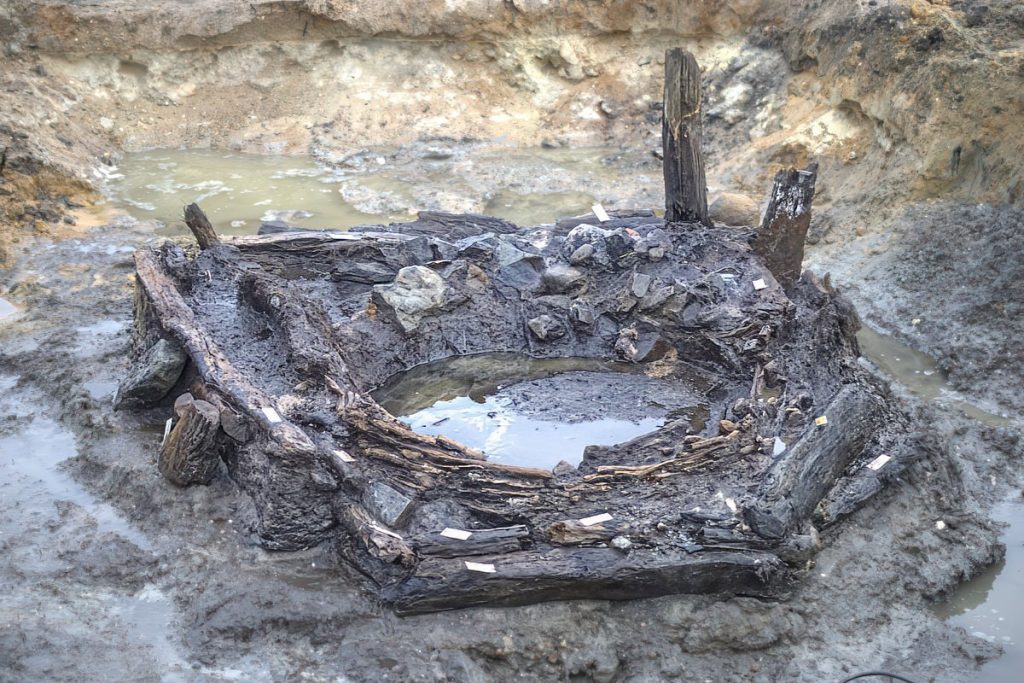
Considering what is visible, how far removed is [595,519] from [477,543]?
2.22 feet

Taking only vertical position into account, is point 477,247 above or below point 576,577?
above

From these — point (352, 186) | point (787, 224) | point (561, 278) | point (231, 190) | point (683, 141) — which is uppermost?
point (683, 141)

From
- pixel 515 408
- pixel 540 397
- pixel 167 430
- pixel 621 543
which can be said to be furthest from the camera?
pixel 540 397

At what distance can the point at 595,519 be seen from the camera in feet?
17.3

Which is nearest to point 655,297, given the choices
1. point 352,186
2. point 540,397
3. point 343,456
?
point 540,397

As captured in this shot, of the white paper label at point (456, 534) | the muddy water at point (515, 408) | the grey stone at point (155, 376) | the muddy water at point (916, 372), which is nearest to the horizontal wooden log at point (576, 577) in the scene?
the white paper label at point (456, 534)

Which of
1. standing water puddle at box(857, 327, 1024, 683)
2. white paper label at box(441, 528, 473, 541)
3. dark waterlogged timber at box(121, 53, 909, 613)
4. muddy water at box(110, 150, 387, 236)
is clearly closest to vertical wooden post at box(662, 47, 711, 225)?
dark waterlogged timber at box(121, 53, 909, 613)

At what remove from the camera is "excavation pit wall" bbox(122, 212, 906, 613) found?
5.15m

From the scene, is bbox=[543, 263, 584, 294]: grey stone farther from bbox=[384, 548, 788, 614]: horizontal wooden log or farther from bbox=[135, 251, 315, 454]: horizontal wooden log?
bbox=[384, 548, 788, 614]: horizontal wooden log

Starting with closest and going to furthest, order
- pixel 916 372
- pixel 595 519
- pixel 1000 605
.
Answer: pixel 595 519
pixel 1000 605
pixel 916 372

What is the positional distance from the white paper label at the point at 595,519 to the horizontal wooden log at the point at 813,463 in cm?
77

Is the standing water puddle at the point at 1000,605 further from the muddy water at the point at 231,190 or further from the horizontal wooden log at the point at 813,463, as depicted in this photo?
the muddy water at the point at 231,190

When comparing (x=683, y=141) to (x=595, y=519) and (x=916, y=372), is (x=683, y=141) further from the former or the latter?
(x=595, y=519)

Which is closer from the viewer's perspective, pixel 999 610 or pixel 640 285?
pixel 999 610
